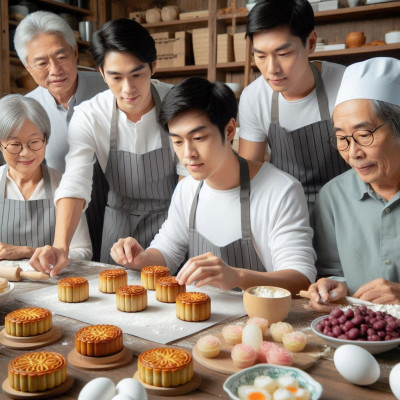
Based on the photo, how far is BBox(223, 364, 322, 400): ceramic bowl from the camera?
3.18ft

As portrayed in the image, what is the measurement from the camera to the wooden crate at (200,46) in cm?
538

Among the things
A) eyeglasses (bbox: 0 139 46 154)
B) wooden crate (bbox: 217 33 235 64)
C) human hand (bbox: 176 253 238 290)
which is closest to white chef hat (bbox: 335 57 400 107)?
human hand (bbox: 176 253 238 290)

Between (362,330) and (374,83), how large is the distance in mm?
962

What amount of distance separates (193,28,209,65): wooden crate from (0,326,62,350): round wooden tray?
14.9 ft

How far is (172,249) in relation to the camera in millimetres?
2234

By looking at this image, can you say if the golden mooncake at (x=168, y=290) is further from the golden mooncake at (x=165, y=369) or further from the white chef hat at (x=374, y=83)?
the white chef hat at (x=374, y=83)

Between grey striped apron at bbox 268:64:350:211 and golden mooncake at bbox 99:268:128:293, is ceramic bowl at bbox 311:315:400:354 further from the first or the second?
grey striped apron at bbox 268:64:350:211

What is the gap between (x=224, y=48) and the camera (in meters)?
5.30

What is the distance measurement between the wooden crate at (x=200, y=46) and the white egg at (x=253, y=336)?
15.0ft

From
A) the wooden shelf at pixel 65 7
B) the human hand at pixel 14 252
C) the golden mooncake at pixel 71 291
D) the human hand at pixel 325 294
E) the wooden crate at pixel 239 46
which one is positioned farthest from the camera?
the wooden shelf at pixel 65 7

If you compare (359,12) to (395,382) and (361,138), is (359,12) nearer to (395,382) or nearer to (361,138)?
(361,138)

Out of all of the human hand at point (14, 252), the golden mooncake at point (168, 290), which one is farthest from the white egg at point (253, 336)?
the human hand at point (14, 252)

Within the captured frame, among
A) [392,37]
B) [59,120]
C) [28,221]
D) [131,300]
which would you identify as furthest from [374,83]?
[392,37]

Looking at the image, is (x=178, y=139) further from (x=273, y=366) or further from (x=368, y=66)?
(x=273, y=366)
